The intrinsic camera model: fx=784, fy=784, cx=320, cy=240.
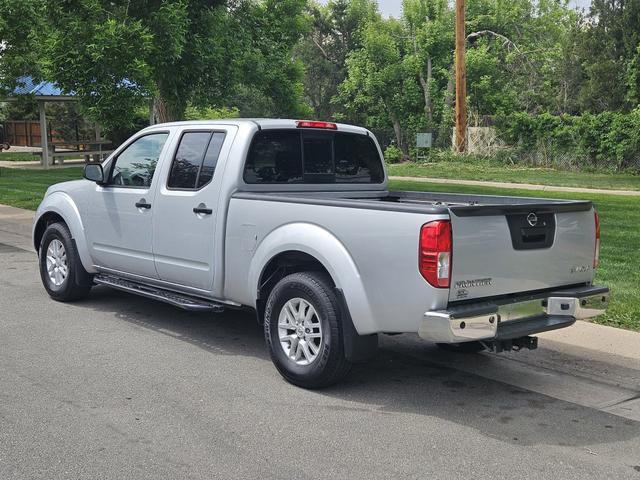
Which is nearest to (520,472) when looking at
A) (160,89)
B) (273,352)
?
(273,352)

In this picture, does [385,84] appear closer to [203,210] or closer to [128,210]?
[128,210]

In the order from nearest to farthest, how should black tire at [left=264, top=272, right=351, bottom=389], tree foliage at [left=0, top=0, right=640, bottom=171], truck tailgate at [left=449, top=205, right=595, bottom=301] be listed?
1. truck tailgate at [left=449, top=205, right=595, bottom=301]
2. black tire at [left=264, top=272, right=351, bottom=389]
3. tree foliage at [left=0, top=0, right=640, bottom=171]

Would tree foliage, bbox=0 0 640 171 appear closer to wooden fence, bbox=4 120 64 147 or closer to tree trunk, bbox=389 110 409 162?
tree trunk, bbox=389 110 409 162

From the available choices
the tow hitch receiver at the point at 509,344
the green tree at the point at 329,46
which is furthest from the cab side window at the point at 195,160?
the green tree at the point at 329,46

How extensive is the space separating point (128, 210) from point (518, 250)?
3730 mm

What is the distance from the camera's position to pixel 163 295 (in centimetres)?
682

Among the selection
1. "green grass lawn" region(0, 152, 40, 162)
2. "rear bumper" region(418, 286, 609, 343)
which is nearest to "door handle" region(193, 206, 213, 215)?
"rear bumper" region(418, 286, 609, 343)

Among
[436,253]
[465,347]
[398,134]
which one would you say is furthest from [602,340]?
[398,134]

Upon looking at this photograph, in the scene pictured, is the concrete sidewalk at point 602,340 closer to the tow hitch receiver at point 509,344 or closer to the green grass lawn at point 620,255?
the green grass lawn at point 620,255

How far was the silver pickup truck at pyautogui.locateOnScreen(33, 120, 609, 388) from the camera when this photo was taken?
4.93 metres

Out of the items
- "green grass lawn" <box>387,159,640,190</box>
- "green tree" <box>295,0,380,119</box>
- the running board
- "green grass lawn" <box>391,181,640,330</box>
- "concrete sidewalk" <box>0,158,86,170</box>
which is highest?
"green tree" <box>295,0,380,119</box>

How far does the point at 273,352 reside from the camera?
227 inches

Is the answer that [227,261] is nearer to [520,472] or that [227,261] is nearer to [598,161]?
[520,472]

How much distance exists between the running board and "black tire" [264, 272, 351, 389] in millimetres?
782
